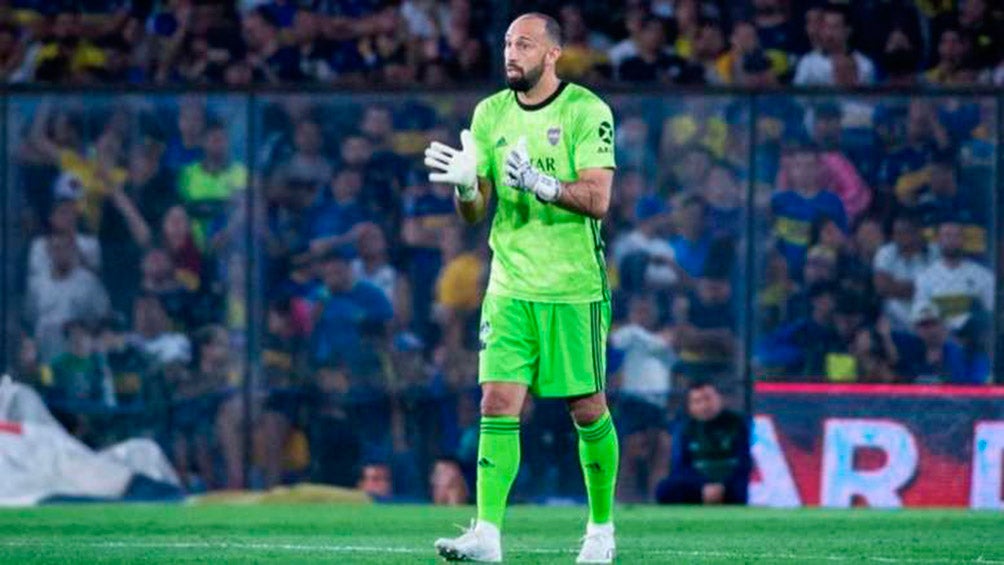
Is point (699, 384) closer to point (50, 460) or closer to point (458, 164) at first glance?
point (50, 460)

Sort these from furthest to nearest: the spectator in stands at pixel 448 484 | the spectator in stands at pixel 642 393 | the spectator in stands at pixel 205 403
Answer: the spectator in stands at pixel 205 403, the spectator in stands at pixel 642 393, the spectator in stands at pixel 448 484

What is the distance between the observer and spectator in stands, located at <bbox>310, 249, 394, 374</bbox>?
15602mm

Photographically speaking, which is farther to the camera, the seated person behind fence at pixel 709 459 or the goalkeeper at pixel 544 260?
the seated person behind fence at pixel 709 459

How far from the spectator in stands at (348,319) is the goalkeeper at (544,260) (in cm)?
645

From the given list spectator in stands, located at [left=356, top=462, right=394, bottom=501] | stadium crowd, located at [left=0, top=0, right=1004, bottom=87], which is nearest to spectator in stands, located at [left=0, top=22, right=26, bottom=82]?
stadium crowd, located at [left=0, top=0, right=1004, bottom=87]

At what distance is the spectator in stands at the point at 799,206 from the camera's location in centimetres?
1539

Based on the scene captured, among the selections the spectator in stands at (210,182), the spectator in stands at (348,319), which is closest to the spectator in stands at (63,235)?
the spectator in stands at (210,182)

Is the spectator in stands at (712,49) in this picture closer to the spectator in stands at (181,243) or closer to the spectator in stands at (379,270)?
the spectator in stands at (379,270)

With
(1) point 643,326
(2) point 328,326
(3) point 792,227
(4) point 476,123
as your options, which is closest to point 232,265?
(2) point 328,326

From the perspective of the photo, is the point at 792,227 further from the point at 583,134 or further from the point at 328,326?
the point at 583,134

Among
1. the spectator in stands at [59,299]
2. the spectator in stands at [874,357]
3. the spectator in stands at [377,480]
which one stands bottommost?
the spectator in stands at [377,480]

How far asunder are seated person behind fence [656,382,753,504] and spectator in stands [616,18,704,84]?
2.51 metres

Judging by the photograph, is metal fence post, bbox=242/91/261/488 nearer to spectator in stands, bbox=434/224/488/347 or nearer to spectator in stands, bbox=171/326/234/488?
spectator in stands, bbox=171/326/234/488

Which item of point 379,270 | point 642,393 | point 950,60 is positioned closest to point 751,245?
point 642,393
